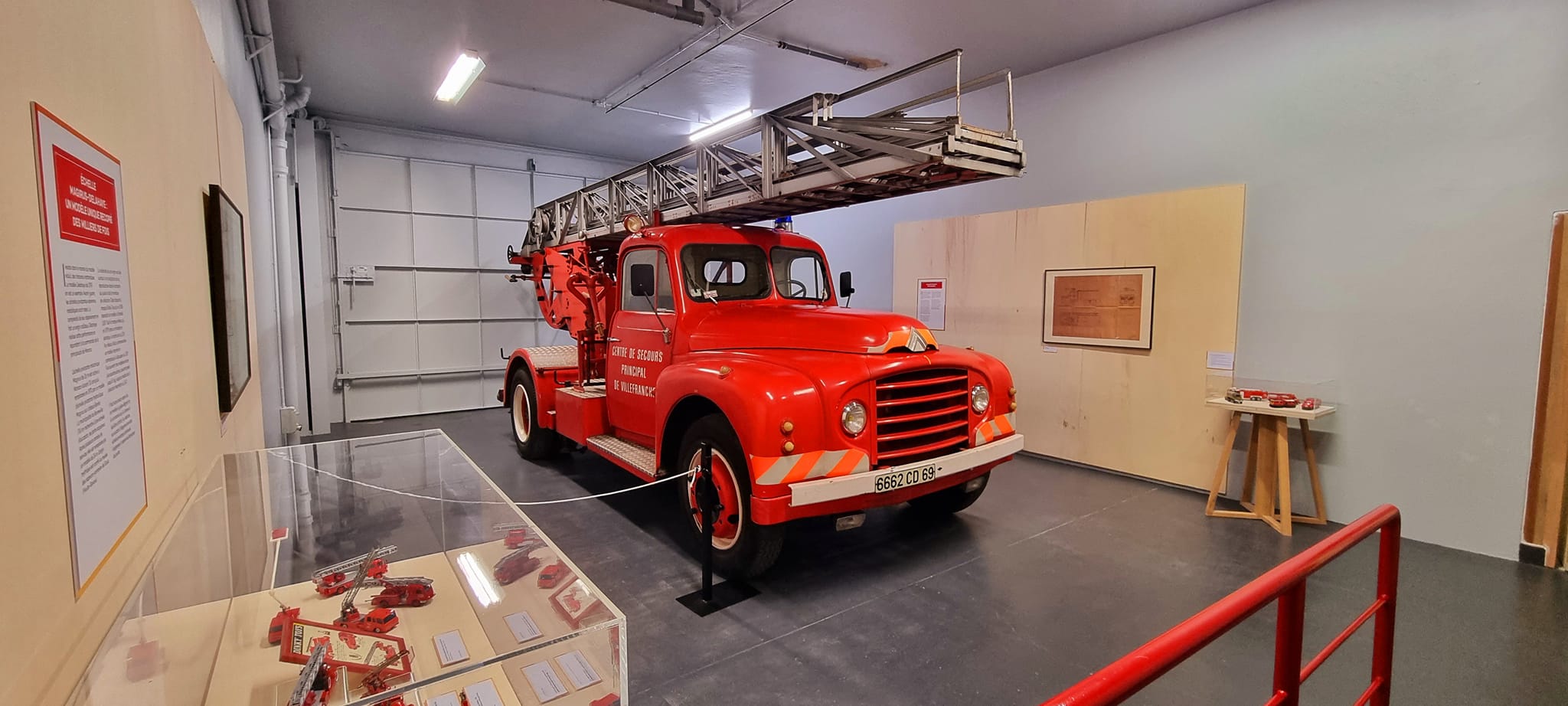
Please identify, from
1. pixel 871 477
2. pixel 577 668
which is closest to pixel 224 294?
pixel 577 668

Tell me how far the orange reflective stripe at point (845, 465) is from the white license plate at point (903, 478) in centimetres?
15

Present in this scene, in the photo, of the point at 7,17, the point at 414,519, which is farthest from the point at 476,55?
the point at 7,17

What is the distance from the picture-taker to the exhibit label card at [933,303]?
7.21 meters

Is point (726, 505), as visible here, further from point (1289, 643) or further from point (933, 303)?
point (933, 303)

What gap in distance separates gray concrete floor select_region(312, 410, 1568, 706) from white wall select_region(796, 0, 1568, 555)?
746mm

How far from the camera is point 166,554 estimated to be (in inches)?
63.8

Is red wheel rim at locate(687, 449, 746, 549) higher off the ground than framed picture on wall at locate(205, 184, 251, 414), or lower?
lower

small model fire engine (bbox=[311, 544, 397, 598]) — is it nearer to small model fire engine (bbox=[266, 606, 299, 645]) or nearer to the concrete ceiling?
small model fire engine (bbox=[266, 606, 299, 645])

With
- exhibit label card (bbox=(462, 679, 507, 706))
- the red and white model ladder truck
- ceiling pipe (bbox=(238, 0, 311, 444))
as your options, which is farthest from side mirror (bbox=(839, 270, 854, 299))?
ceiling pipe (bbox=(238, 0, 311, 444))

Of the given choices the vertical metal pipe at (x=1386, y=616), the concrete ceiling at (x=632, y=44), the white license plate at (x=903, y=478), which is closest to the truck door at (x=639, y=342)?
the white license plate at (x=903, y=478)

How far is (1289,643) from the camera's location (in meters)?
1.53

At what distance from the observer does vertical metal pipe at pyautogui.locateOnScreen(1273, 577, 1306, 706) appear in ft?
4.99

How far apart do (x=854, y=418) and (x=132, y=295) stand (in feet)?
9.04

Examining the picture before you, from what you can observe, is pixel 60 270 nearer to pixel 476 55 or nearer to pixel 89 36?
pixel 89 36
